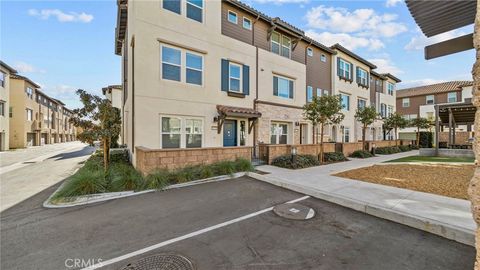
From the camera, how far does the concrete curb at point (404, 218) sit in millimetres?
4000

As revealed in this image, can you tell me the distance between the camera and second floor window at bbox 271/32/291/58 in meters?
15.2

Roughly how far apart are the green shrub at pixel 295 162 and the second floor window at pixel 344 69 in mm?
11978

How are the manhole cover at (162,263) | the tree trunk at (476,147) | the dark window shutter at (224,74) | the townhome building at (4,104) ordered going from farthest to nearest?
the townhome building at (4,104), the dark window shutter at (224,74), the manhole cover at (162,263), the tree trunk at (476,147)

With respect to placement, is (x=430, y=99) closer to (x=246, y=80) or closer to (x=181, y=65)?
(x=246, y=80)

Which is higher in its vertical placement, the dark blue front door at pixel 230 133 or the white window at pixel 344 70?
the white window at pixel 344 70

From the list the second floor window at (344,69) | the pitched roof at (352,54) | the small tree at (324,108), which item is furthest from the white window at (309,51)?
the small tree at (324,108)

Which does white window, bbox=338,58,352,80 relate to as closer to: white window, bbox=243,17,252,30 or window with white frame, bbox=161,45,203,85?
white window, bbox=243,17,252,30

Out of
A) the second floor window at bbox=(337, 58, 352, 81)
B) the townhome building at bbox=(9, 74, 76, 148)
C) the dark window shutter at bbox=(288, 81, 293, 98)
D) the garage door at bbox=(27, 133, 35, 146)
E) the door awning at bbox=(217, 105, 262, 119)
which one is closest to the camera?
the door awning at bbox=(217, 105, 262, 119)

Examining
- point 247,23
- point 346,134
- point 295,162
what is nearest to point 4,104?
point 247,23

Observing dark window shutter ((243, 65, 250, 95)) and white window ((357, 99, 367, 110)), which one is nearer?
dark window shutter ((243, 65, 250, 95))

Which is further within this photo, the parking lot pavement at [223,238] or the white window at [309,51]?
the white window at [309,51]

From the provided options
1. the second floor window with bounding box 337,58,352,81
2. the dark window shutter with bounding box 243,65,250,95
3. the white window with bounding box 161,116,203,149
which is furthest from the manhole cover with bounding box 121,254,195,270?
the second floor window with bounding box 337,58,352,81

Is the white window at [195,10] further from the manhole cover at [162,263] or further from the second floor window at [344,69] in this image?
the second floor window at [344,69]

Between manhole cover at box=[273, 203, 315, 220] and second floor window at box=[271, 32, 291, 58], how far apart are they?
12290mm
